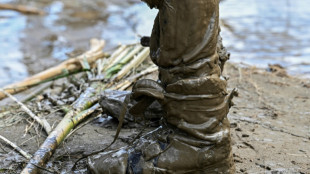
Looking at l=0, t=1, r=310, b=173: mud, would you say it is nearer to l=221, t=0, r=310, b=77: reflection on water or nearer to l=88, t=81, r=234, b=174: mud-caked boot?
l=88, t=81, r=234, b=174: mud-caked boot

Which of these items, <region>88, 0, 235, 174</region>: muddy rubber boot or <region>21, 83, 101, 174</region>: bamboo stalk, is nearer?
<region>88, 0, 235, 174</region>: muddy rubber boot

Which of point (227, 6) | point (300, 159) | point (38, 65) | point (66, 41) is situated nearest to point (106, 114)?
point (300, 159)

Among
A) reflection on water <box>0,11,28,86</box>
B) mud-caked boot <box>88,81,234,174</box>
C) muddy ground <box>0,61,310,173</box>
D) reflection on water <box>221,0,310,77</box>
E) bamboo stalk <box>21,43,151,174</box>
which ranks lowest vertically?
reflection on water <box>221,0,310,77</box>

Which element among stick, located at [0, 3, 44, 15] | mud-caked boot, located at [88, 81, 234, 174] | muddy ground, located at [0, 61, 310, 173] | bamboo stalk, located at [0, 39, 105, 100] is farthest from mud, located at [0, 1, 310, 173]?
stick, located at [0, 3, 44, 15]

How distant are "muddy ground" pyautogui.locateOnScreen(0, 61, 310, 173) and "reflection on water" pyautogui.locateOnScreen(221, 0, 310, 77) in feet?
5.33

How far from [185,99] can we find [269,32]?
5.89 meters

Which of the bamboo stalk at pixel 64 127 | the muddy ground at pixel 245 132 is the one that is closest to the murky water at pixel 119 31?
the muddy ground at pixel 245 132

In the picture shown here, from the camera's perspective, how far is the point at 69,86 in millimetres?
4543

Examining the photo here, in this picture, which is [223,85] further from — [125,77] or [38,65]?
[38,65]

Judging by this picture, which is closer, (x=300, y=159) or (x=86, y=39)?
(x=300, y=159)

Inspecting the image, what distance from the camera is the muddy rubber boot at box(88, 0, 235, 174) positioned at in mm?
2428

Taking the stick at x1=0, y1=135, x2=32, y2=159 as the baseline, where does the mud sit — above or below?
below

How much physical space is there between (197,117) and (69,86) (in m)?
2.36

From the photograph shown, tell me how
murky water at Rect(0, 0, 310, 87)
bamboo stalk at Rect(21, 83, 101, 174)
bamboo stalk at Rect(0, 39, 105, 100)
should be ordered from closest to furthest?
1. bamboo stalk at Rect(21, 83, 101, 174)
2. bamboo stalk at Rect(0, 39, 105, 100)
3. murky water at Rect(0, 0, 310, 87)
